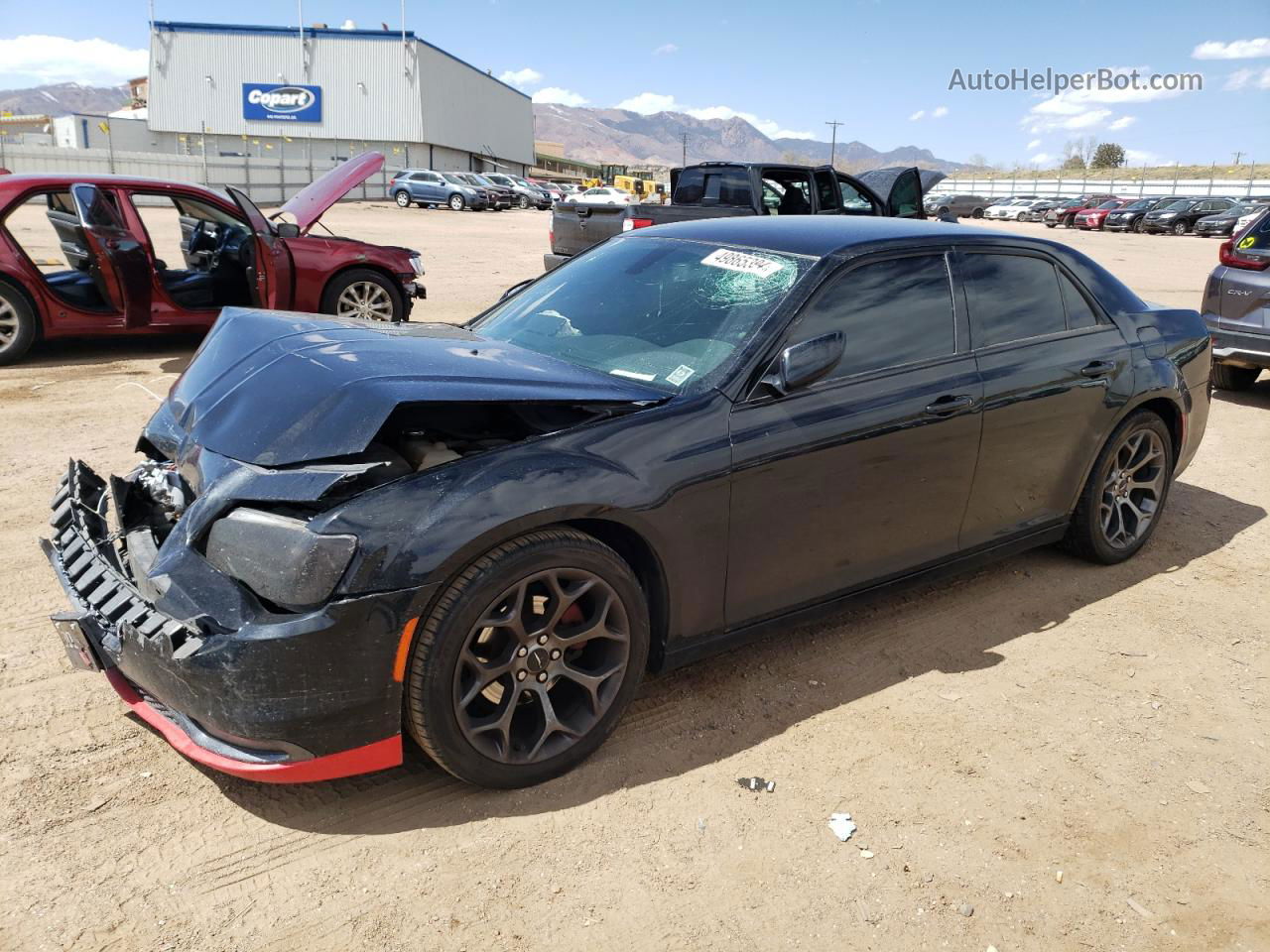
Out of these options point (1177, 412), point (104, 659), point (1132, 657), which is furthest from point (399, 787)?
point (1177, 412)

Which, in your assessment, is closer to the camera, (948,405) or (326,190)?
(948,405)

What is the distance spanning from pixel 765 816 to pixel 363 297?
7.46 m

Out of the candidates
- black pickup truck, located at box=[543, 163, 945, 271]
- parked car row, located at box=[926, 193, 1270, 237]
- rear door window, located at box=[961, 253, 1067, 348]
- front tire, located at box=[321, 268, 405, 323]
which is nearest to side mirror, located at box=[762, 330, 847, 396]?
rear door window, located at box=[961, 253, 1067, 348]

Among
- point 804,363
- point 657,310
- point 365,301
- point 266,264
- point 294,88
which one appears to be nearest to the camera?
point 804,363

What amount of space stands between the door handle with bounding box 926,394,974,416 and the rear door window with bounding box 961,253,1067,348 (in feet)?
0.97

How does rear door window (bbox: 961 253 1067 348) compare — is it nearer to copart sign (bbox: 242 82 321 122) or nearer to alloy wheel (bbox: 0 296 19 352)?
alloy wheel (bbox: 0 296 19 352)

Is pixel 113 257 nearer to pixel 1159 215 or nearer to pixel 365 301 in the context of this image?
pixel 365 301

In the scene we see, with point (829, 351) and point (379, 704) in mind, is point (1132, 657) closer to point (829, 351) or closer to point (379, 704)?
point (829, 351)

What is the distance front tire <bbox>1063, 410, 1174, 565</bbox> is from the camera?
14.3ft

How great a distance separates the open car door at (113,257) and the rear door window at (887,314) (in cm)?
671

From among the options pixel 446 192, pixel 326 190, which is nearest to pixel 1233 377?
pixel 326 190

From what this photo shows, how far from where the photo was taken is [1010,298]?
396cm

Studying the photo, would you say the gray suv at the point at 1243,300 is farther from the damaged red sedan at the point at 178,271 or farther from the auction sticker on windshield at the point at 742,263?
the damaged red sedan at the point at 178,271

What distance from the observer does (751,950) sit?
2.25 metres
